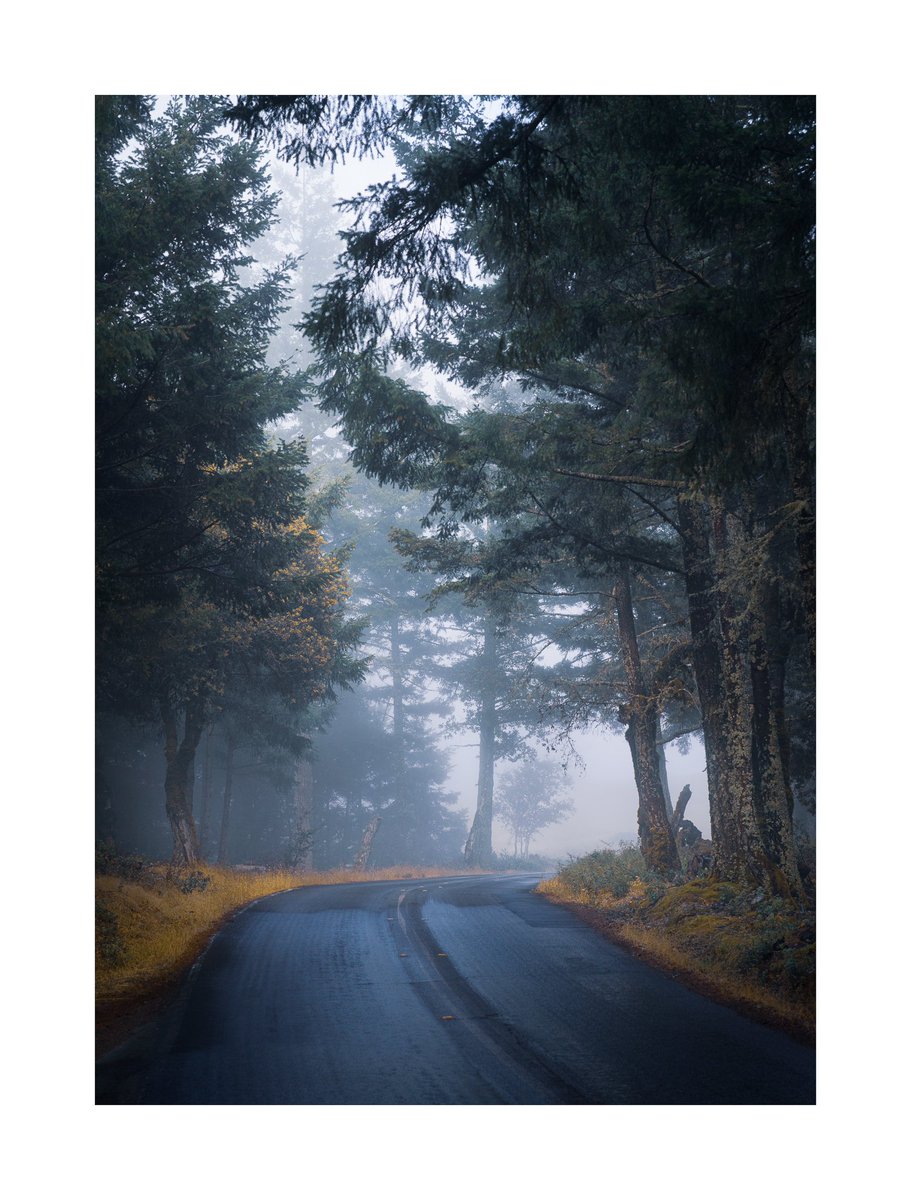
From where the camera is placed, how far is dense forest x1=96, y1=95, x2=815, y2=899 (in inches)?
237

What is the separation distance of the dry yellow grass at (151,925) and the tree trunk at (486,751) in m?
13.2

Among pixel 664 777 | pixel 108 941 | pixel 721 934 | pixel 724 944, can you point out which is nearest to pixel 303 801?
pixel 664 777

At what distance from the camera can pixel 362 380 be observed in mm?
9828

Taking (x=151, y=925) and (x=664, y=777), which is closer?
(x=151, y=925)

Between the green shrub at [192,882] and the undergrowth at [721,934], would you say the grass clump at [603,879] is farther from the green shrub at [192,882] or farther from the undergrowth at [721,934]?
the green shrub at [192,882]

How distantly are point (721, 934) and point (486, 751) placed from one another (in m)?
20.9

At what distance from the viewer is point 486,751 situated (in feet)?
95.1

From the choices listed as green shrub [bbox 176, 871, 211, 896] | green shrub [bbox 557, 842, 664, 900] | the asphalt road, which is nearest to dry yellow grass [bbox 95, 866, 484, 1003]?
green shrub [bbox 176, 871, 211, 896]

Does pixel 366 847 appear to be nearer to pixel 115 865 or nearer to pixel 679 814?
pixel 679 814

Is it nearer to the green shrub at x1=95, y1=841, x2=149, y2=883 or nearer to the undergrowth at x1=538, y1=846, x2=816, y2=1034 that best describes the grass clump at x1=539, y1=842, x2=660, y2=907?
the undergrowth at x1=538, y1=846, x2=816, y2=1034

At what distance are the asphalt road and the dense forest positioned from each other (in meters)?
3.42

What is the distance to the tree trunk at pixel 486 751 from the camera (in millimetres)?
27219
